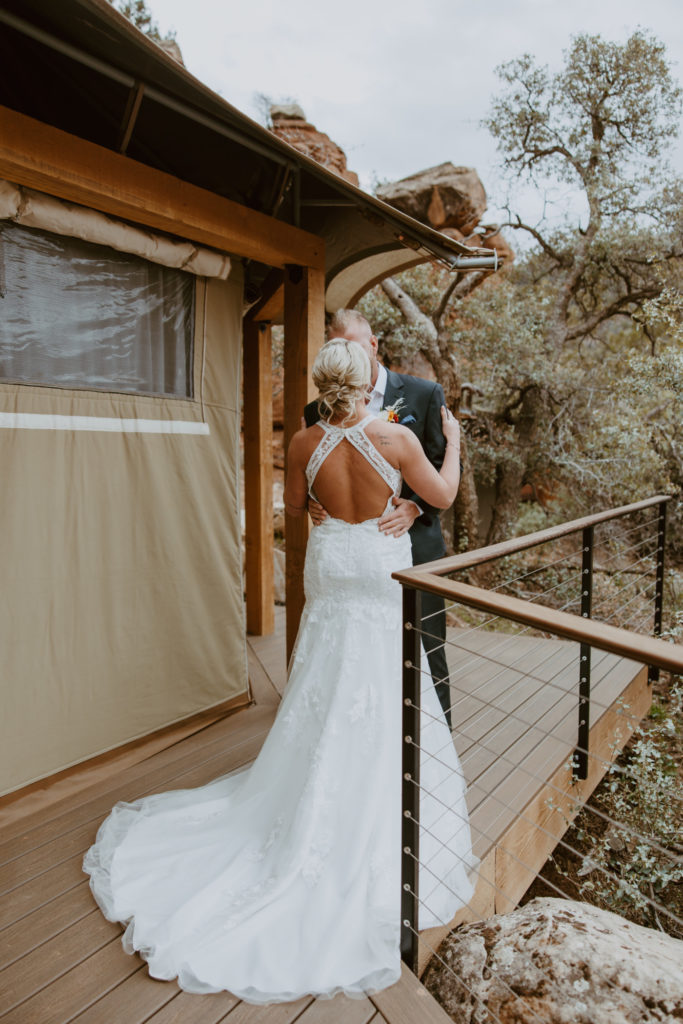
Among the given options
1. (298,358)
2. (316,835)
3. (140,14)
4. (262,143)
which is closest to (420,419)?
(298,358)

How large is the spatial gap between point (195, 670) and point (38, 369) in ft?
5.41

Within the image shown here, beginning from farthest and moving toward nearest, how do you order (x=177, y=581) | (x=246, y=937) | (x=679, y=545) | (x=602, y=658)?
(x=679, y=545) → (x=602, y=658) → (x=177, y=581) → (x=246, y=937)

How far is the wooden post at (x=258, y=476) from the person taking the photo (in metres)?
4.62

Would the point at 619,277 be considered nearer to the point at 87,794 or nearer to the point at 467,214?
the point at 467,214

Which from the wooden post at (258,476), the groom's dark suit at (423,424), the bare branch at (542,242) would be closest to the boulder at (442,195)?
the bare branch at (542,242)

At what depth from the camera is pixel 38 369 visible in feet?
8.21

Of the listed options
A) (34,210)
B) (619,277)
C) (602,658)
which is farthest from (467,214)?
(34,210)

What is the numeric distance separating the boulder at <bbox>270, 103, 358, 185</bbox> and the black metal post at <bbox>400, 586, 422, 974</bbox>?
31.9 feet

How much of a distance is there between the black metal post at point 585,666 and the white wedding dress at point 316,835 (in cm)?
91

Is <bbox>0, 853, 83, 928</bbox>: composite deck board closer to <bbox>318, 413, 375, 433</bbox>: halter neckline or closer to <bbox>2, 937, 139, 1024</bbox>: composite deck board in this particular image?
<bbox>2, 937, 139, 1024</bbox>: composite deck board

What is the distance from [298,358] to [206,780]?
211 cm

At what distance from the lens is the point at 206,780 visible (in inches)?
106

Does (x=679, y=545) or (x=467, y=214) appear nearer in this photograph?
(x=679, y=545)

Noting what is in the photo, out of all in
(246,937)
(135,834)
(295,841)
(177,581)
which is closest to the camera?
(246,937)
